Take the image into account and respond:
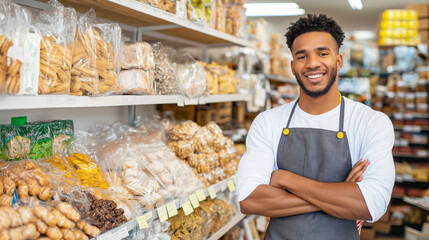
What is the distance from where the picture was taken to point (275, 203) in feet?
5.46

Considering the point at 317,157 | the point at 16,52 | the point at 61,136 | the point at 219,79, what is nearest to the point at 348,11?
the point at 219,79

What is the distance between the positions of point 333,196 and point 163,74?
48.0 inches

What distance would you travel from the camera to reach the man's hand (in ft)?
5.19

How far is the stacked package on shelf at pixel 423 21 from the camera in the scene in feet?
21.9

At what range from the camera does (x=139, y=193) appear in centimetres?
Result: 189

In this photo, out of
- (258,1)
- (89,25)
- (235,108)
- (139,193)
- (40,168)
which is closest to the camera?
Answer: (40,168)

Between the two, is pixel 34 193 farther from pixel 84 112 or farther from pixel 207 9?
pixel 207 9

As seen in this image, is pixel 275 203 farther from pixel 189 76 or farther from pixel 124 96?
pixel 189 76

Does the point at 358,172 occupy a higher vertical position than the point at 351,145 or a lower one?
lower

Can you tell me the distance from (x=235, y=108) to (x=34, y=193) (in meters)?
2.78

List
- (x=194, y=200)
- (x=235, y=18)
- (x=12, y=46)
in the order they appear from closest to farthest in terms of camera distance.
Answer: (x=12, y=46) → (x=194, y=200) → (x=235, y=18)

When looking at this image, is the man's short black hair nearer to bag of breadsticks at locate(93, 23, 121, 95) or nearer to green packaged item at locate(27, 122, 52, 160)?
bag of breadsticks at locate(93, 23, 121, 95)

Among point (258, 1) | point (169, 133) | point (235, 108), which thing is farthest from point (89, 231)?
point (258, 1)

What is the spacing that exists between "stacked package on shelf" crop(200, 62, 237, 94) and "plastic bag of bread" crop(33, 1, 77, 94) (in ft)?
4.15
